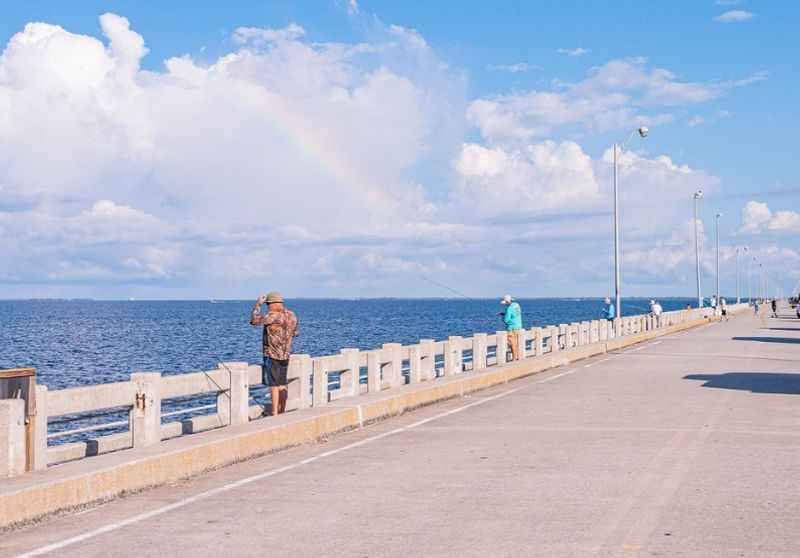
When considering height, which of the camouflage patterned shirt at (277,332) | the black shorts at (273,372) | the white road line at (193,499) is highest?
the camouflage patterned shirt at (277,332)

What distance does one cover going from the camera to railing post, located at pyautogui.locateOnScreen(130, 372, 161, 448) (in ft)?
37.6

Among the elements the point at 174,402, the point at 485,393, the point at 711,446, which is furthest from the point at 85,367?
the point at 711,446

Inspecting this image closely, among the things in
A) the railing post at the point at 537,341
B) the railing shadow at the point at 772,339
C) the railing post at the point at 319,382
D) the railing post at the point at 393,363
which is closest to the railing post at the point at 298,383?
the railing post at the point at 319,382

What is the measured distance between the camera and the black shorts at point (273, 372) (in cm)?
1459

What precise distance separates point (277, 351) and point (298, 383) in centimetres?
120

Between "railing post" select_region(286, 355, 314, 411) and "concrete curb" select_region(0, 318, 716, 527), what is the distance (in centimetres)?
34

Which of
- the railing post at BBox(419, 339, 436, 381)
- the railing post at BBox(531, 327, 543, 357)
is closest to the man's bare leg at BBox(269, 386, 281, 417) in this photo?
the railing post at BBox(419, 339, 436, 381)

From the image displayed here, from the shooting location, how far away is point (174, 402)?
36.1m

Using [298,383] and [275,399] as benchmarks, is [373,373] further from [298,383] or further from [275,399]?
[275,399]

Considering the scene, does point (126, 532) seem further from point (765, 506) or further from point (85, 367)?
point (85, 367)

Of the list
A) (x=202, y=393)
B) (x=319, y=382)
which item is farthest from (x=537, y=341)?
(x=202, y=393)

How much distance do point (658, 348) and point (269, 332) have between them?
26.3 m

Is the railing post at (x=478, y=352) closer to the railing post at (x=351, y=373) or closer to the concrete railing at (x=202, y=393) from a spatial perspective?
the concrete railing at (x=202, y=393)

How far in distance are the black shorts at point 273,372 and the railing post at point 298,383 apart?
59cm
